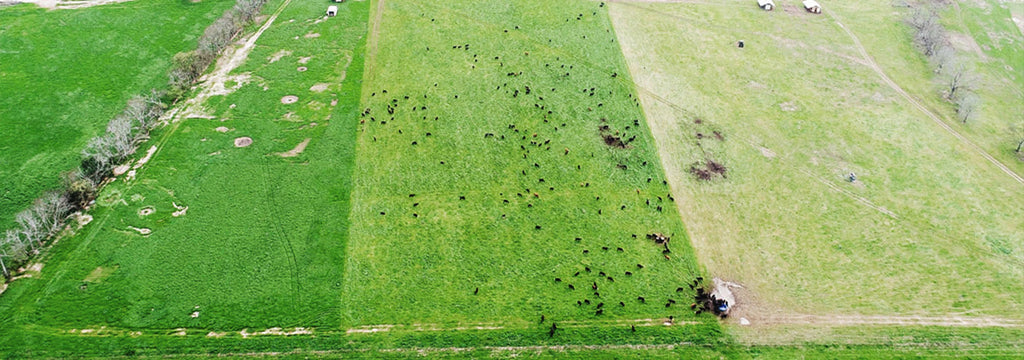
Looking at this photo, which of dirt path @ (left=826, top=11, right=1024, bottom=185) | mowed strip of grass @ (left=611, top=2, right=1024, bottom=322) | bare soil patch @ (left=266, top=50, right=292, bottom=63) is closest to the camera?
mowed strip of grass @ (left=611, top=2, right=1024, bottom=322)

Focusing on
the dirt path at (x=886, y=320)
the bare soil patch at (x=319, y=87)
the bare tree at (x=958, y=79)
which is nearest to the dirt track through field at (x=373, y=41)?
the bare soil patch at (x=319, y=87)

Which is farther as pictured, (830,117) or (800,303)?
(830,117)

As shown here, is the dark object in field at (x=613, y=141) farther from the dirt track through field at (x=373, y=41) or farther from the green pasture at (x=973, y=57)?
the green pasture at (x=973, y=57)

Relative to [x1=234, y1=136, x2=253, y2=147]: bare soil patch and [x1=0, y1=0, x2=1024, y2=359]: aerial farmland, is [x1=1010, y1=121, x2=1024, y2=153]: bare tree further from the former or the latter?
[x1=234, y1=136, x2=253, y2=147]: bare soil patch

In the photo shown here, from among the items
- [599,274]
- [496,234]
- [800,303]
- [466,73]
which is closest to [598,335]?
[599,274]

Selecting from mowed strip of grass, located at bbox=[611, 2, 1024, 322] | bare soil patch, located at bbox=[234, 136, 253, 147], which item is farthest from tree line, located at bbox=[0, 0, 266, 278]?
mowed strip of grass, located at bbox=[611, 2, 1024, 322]

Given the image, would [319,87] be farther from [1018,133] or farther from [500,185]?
[1018,133]

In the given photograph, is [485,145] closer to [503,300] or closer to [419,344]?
[503,300]
